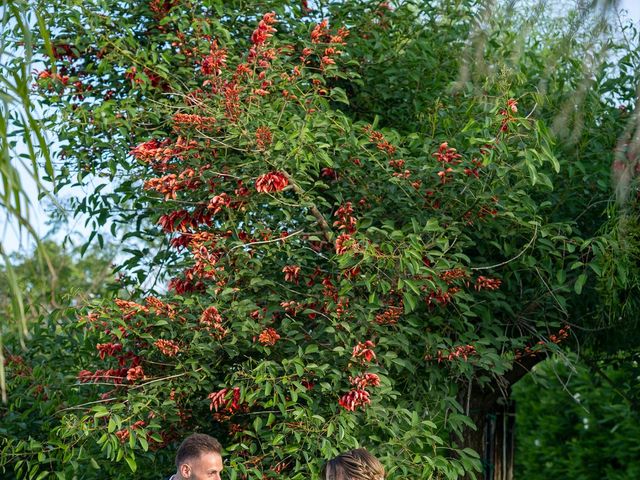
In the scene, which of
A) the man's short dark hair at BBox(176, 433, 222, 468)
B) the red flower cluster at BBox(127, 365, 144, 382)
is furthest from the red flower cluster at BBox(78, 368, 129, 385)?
the man's short dark hair at BBox(176, 433, 222, 468)

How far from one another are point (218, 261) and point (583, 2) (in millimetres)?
2504

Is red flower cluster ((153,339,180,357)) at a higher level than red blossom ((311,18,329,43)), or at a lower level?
lower

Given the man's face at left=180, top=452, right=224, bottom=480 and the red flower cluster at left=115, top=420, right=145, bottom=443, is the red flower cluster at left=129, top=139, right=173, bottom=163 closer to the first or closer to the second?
the red flower cluster at left=115, top=420, right=145, bottom=443

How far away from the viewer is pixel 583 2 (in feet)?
14.5

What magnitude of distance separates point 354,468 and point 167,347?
7.87ft

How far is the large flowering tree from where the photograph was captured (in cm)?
563

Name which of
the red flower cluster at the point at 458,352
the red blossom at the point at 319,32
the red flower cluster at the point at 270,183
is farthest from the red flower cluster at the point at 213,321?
the red blossom at the point at 319,32

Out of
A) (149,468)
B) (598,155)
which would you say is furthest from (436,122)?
(149,468)

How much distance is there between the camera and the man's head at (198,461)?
4383 millimetres

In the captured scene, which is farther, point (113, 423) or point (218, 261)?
point (218, 261)

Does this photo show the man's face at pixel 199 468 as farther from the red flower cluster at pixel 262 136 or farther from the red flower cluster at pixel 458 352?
the red flower cluster at pixel 458 352

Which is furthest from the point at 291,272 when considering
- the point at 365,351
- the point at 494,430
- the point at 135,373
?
the point at 494,430

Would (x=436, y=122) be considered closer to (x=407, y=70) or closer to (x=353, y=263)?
(x=407, y=70)

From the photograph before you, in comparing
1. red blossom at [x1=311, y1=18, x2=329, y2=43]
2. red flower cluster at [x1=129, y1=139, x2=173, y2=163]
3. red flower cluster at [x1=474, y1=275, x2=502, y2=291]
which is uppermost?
red blossom at [x1=311, y1=18, x2=329, y2=43]
